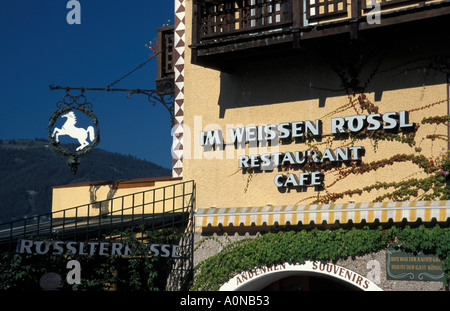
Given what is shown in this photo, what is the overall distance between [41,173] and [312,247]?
144 meters

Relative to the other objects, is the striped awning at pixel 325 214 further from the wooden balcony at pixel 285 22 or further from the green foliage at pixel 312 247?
the wooden balcony at pixel 285 22

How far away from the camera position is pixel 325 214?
→ 17.3m

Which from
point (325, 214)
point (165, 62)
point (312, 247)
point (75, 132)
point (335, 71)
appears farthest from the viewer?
point (165, 62)

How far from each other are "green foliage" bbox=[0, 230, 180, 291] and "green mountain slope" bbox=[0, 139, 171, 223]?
118005 millimetres

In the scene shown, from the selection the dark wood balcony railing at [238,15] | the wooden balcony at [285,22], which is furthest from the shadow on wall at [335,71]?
the dark wood balcony railing at [238,15]

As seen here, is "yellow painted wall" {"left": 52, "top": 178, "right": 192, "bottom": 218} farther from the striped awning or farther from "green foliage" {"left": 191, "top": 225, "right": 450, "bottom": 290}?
"green foliage" {"left": 191, "top": 225, "right": 450, "bottom": 290}

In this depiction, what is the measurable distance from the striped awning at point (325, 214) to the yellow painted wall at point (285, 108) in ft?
2.53

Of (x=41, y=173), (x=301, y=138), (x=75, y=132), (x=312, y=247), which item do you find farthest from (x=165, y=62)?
(x=41, y=173)

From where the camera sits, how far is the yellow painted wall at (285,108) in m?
17.3

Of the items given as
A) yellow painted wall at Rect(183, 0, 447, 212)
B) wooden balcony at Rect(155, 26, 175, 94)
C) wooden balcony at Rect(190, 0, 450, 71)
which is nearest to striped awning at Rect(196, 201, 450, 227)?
yellow painted wall at Rect(183, 0, 447, 212)

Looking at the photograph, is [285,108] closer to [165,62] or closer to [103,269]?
[103,269]

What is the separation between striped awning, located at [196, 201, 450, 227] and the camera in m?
16.1

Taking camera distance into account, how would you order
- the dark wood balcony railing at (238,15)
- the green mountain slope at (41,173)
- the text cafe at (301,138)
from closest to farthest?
1. the text cafe at (301,138)
2. the dark wood balcony railing at (238,15)
3. the green mountain slope at (41,173)
